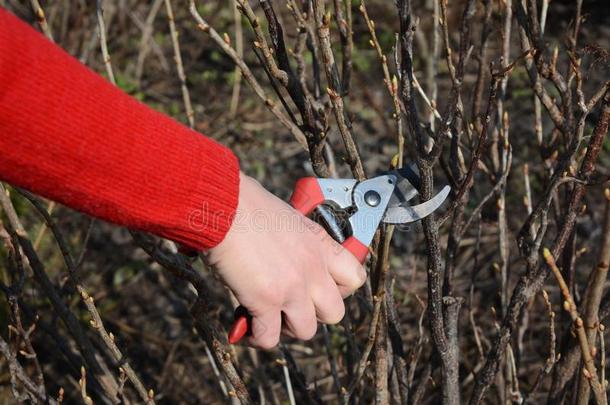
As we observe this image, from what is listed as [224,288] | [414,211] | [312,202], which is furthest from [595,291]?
[224,288]

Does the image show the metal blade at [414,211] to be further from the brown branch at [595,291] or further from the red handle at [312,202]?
the brown branch at [595,291]

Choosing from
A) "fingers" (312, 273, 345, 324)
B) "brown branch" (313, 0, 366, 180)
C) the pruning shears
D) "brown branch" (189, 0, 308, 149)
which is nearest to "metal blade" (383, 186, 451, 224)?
the pruning shears

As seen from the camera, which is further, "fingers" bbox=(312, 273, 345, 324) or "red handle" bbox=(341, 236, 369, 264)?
"red handle" bbox=(341, 236, 369, 264)

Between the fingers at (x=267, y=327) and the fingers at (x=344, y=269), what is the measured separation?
0.14 metres

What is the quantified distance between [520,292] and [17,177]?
1045 mm

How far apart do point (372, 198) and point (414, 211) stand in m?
0.12

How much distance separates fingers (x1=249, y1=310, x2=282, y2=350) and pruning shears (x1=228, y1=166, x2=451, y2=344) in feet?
0.77

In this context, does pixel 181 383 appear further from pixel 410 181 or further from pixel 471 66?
pixel 471 66

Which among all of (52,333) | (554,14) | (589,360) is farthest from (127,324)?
(554,14)

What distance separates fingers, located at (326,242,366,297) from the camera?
153 centimetres

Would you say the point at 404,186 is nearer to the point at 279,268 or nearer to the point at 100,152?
the point at 279,268

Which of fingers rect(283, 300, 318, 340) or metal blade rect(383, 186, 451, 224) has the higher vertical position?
metal blade rect(383, 186, 451, 224)

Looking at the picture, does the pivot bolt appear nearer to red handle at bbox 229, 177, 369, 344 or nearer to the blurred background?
red handle at bbox 229, 177, 369, 344

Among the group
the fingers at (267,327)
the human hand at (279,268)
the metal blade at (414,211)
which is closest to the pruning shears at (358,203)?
the metal blade at (414,211)
